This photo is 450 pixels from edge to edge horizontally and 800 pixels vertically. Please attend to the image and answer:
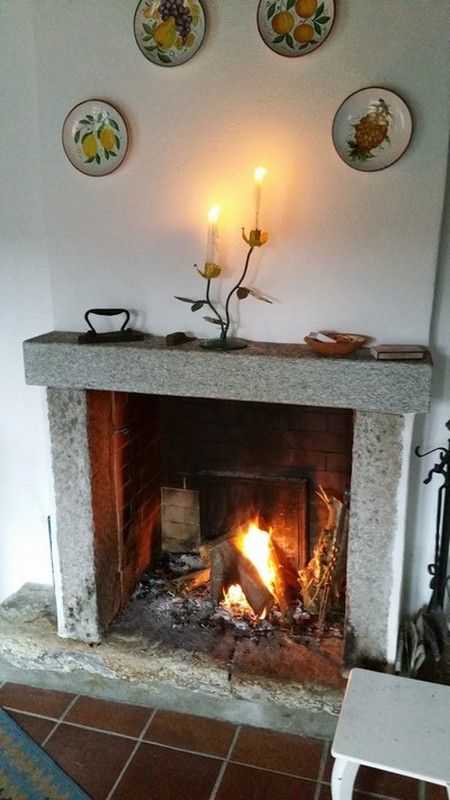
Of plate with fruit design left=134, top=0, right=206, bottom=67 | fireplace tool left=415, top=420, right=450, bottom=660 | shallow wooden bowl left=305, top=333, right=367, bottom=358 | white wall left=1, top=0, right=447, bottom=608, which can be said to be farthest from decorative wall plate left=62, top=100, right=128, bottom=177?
fireplace tool left=415, top=420, right=450, bottom=660

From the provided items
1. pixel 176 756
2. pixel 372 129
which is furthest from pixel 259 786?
pixel 372 129

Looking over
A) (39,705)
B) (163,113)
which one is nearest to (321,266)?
(163,113)

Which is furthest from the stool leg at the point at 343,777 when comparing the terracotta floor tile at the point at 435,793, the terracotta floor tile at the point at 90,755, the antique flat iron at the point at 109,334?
the antique flat iron at the point at 109,334

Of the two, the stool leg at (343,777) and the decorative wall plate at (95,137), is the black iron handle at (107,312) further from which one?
the stool leg at (343,777)

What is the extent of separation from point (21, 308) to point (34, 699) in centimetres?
125

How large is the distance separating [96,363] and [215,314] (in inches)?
14.1

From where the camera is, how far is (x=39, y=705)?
1953 millimetres

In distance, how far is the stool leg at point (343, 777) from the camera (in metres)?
1.44

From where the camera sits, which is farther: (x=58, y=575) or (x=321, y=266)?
(x=58, y=575)

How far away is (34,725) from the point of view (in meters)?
1.87

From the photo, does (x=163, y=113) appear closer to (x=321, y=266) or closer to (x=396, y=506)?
(x=321, y=266)

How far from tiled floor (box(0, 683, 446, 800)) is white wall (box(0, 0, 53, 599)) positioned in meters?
0.54

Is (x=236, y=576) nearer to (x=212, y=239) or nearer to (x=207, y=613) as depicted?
(x=207, y=613)

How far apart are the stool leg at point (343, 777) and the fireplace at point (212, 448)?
369 mm
